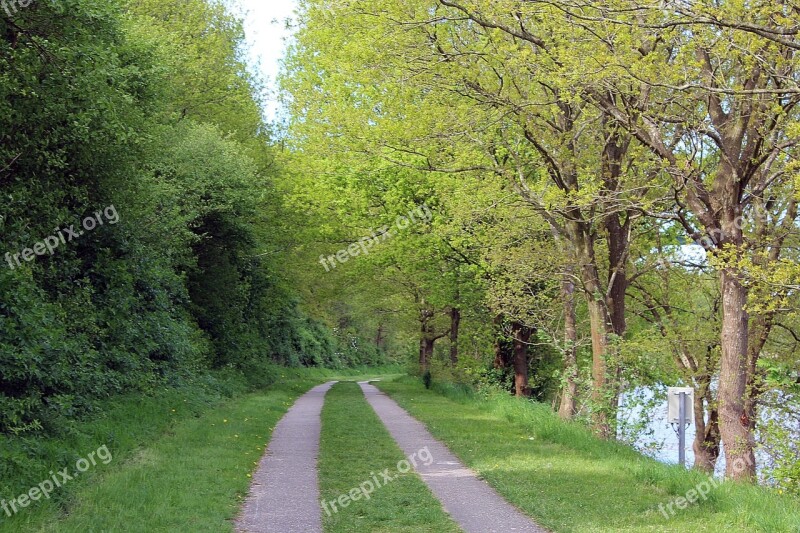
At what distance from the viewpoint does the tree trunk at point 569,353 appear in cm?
1744

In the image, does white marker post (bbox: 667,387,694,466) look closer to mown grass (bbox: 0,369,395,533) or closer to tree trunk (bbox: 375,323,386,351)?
mown grass (bbox: 0,369,395,533)

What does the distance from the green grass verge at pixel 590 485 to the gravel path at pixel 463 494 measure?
0.19 metres

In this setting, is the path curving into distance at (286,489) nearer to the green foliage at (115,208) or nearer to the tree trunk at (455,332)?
the green foliage at (115,208)

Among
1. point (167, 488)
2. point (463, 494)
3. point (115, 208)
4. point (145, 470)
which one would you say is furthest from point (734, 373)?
point (115, 208)

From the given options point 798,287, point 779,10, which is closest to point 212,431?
point 798,287

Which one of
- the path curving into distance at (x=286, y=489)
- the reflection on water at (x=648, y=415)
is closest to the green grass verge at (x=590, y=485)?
the reflection on water at (x=648, y=415)

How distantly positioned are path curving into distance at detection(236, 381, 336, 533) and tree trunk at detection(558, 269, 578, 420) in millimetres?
5918

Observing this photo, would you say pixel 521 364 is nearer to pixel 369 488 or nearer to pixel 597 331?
pixel 597 331

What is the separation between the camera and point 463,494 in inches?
387

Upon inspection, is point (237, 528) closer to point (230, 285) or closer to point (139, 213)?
point (139, 213)

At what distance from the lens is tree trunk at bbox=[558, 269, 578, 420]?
17438 mm

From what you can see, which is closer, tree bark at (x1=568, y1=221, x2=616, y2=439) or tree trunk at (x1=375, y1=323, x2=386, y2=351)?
tree bark at (x1=568, y1=221, x2=616, y2=439)

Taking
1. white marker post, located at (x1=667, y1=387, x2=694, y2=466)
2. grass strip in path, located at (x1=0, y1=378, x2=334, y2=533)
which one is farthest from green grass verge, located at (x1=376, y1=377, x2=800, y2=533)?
grass strip in path, located at (x1=0, y1=378, x2=334, y2=533)

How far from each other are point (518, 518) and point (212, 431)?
812cm
